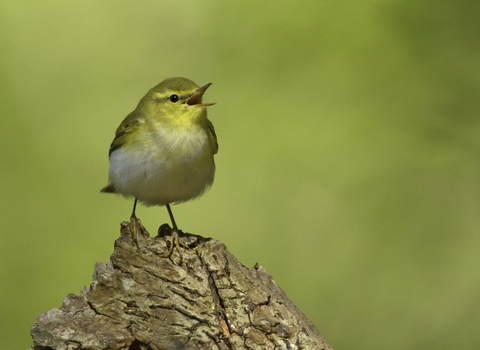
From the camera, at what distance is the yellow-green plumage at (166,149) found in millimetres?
4078

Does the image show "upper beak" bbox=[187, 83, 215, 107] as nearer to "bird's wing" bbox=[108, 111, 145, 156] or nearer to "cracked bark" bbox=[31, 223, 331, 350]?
"bird's wing" bbox=[108, 111, 145, 156]

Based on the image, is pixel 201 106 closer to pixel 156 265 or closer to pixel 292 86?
pixel 156 265

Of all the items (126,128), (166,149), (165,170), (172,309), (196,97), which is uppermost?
(196,97)

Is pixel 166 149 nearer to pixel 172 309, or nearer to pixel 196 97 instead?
pixel 196 97

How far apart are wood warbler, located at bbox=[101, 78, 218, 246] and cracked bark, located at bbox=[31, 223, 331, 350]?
0.79m

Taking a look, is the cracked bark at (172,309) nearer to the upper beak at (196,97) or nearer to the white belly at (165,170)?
the white belly at (165,170)

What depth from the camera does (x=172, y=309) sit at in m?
3.10

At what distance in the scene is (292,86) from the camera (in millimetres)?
5680

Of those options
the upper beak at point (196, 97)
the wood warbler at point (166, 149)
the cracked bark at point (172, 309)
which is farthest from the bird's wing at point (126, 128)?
the cracked bark at point (172, 309)

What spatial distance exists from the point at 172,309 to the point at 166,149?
1.26m

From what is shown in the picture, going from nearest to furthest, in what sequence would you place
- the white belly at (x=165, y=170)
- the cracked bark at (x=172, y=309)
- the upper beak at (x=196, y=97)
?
1. the cracked bark at (x=172, y=309)
2. the white belly at (x=165, y=170)
3. the upper beak at (x=196, y=97)

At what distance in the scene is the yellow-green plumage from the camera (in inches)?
161

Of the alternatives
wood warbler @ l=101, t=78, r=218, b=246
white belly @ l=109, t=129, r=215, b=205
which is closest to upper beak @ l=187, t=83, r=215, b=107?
wood warbler @ l=101, t=78, r=218, b=246

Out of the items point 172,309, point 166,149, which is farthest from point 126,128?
point 172,309
